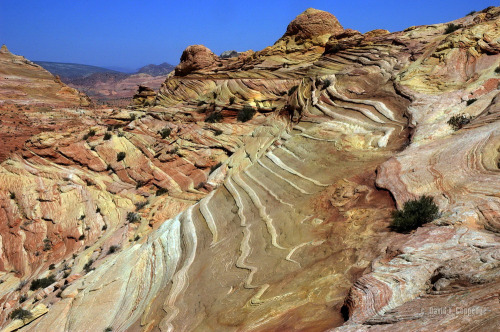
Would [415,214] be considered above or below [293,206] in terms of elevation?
above

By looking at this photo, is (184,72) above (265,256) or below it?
above

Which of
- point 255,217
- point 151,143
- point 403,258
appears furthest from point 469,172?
point 151,143

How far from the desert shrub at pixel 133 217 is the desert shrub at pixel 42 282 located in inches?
155

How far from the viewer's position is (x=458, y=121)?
10.9 metres

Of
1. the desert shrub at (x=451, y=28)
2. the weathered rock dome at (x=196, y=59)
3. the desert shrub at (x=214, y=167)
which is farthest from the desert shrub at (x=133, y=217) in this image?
the weathered rock dome at (x=196, y=59)

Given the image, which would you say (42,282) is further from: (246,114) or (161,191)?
(246,114)

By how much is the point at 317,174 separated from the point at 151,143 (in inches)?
584

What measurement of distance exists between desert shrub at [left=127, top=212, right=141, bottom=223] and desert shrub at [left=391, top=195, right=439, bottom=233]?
12.9m

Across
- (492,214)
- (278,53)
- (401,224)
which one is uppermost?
(278,53)

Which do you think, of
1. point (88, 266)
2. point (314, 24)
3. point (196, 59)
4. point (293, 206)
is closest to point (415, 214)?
point (293, 206)

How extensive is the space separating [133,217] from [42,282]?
4487mm

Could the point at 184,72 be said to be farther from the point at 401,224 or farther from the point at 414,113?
the point at 401,224

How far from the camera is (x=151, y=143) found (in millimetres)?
24141

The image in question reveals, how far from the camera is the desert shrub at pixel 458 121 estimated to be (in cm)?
1084
